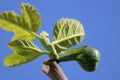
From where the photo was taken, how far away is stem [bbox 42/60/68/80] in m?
0.74

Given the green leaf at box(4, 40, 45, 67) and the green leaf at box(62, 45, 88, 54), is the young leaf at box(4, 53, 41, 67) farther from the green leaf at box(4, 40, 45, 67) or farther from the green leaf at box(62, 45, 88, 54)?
the green leaf at box(62, 45, 88, 54)

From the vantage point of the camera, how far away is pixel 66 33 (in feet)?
2.84

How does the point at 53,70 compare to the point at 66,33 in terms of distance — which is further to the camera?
the point at 66,33

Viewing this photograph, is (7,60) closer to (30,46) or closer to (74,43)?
(30,46)

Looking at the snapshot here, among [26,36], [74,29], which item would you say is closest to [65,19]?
[74,29]

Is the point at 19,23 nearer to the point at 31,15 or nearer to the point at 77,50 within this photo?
the point at 31,15

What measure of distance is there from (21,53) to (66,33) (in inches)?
6.8

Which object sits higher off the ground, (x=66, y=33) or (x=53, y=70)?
(x=66, y=33)

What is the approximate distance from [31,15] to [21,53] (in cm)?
14

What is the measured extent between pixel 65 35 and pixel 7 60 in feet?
0.69

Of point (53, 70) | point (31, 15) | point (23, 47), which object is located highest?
point (31, 15)

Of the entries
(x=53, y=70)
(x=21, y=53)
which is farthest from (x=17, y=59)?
(x=53, y=70)

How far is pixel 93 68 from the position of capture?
865mm

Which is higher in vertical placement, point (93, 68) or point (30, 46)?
point (30, 46)
